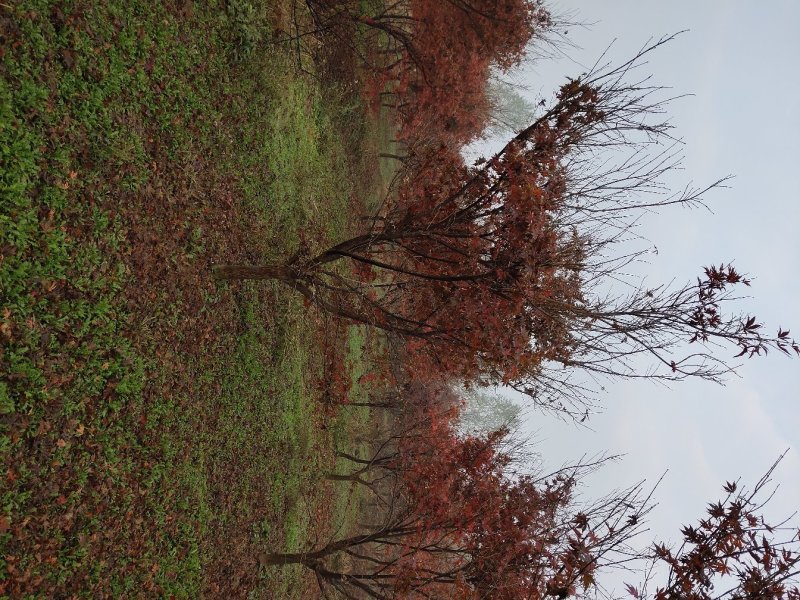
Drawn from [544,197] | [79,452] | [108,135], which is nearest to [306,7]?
[108,135]

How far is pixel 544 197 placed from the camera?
18.1ft

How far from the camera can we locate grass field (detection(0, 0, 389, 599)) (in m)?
4.54

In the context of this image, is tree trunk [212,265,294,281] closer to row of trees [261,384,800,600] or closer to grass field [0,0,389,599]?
grass field [0,0,389,599]

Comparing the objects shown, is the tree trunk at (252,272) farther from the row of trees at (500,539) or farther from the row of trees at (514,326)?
the row of trees at (500,539)

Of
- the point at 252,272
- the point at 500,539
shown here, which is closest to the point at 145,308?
the point at 252,272

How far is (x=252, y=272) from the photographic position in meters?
7.24

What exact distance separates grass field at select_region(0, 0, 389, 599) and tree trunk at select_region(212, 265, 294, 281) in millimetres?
225

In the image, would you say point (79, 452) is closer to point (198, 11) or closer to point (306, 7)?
point (198, 11)

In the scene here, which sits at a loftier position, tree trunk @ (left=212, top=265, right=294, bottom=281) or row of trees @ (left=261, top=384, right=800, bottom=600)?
tree trunk @ (left=212, top=265, right=294, bottom=281)

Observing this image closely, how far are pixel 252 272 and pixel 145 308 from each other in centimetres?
167

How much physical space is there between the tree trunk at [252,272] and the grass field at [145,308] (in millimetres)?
225

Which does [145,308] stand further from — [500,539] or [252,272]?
[500,539]

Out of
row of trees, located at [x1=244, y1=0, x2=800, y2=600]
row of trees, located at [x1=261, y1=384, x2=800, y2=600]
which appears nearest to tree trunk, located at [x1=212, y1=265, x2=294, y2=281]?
row of trees, located at [x1=244, y1=0, x2=800, y2=600]

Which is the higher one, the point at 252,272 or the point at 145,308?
the point at 252,272
